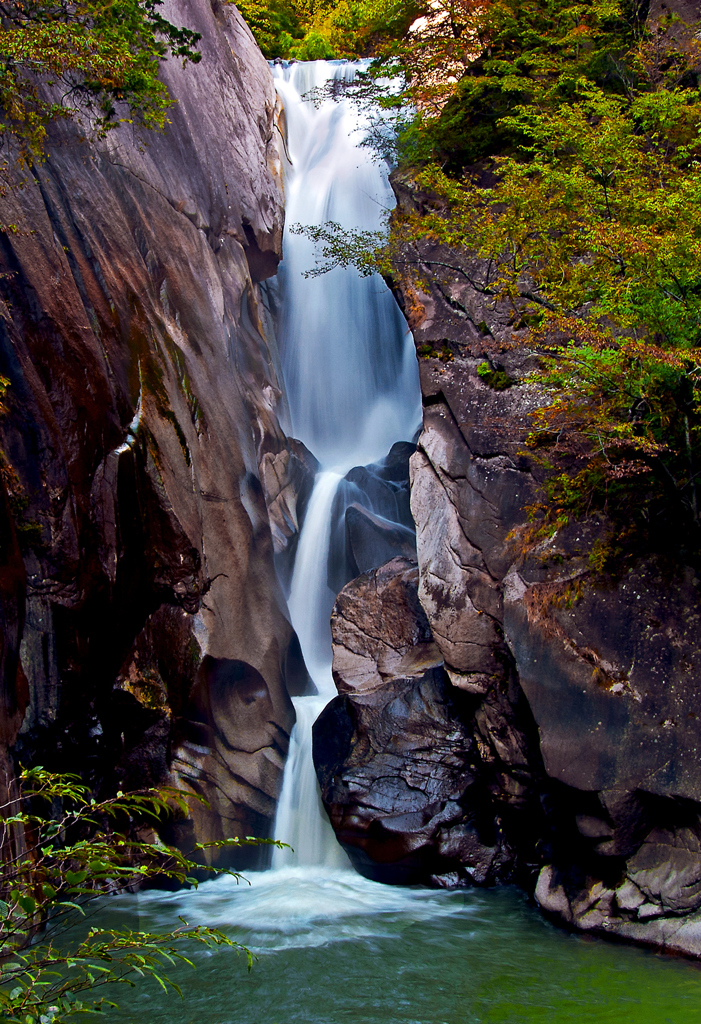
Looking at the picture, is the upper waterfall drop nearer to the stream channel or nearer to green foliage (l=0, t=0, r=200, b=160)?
the stream channel

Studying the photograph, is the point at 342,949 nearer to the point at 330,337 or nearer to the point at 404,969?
the point at 404,969

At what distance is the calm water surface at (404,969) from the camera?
5.96 metres

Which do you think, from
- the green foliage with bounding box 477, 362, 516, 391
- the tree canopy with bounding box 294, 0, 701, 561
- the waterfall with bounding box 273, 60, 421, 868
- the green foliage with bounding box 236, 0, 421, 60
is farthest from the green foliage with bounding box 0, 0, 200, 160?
the green foliage with bounding box 236, 0, 421, 60

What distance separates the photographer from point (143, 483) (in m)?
9.67

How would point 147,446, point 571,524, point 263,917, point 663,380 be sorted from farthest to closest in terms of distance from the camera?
1. point 147,446
2. point 571,524
3. point 263,917
4. point 663,380

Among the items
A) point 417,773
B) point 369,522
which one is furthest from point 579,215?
point 417,773

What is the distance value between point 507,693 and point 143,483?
18.4 ft

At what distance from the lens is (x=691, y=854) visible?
7051 millimetres

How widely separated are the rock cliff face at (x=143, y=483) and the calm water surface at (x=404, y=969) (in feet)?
7.89

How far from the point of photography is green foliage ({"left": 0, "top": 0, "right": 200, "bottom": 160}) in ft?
23.2

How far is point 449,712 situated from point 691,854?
3.83 metres

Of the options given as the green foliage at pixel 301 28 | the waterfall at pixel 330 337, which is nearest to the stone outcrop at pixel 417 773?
the waterfall at pixel 330 337

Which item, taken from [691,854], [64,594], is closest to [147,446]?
[64,594]

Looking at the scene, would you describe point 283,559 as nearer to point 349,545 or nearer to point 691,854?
point 349,545
